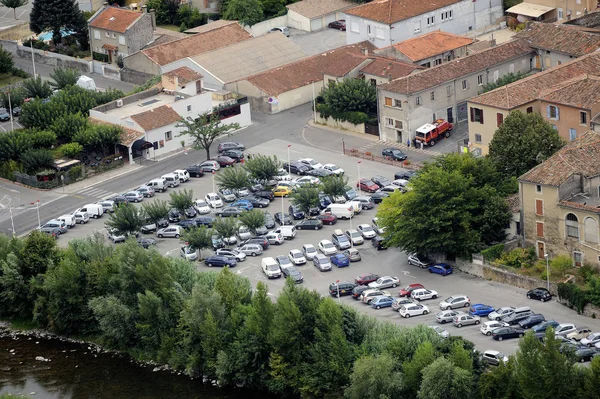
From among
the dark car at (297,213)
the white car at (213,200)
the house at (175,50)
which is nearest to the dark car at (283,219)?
the dark car at (297,213)

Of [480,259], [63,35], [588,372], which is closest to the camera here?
[588,372]

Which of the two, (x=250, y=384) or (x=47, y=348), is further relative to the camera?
(x=47, y=348)

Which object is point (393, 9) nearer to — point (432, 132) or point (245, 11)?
point (245, 11)

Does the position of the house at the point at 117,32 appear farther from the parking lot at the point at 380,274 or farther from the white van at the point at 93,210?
the white van at the point at 93,210

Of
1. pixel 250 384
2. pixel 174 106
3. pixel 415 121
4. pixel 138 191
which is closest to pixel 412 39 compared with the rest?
pixel 415 121

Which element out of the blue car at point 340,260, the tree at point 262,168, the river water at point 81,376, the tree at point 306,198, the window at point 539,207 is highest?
the window at point 539,207

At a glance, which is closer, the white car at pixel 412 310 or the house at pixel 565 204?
the white car at pixel 412 310

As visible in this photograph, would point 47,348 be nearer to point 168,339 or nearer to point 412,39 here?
point 168,339
